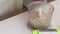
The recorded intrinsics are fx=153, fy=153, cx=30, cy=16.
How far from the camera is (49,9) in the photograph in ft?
2.43

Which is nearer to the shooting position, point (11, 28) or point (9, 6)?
point (11, 28)

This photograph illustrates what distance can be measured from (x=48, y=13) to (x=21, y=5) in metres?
0.22

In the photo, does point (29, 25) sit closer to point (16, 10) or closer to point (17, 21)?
point (17, 21)

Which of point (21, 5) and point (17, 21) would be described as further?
point (21, 5)

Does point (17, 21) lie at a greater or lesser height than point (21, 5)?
lesser

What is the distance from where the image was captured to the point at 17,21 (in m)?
0.75

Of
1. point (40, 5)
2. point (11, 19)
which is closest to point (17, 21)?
point (11, 19)

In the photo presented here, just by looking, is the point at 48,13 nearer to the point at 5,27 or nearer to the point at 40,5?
the point at 40,5

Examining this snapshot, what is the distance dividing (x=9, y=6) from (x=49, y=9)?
0.73 feet

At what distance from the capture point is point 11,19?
2.51 feet

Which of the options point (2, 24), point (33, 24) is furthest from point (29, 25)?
point (2, 24)

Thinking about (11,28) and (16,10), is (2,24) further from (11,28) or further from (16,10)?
(16,10)

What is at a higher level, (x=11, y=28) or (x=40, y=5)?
(x=40, y=5)

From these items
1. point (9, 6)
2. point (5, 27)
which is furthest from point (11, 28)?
point (9, 6)
